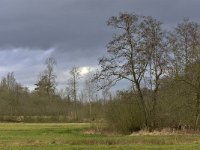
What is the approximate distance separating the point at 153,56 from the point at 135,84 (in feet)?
14.2

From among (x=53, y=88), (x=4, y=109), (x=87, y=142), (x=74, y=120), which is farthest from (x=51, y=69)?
(x=87, y=142)

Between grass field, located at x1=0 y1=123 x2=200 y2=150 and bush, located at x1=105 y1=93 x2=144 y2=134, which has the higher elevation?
bush, located at x1=105 y1=93 x2=144 y2=134

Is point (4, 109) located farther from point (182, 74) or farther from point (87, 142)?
point (87, 142)

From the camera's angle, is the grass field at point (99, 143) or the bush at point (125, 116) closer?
the grass field at point (99, 143)

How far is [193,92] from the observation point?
2066 inches

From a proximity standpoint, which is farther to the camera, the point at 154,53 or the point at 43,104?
the point at 43,104

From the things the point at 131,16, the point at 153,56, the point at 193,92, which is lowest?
the point at 193,92

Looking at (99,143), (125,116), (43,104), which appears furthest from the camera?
(43,104)

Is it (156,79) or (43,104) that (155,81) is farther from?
(43,104)

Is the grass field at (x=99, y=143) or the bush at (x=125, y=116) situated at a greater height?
the bush at (x=125, y=116)

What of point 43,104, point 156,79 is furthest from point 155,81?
point 43,104

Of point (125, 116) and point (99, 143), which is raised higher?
point (125, 116)

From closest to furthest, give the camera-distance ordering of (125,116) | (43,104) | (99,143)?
(99,143)
(125,116)
(43,104)

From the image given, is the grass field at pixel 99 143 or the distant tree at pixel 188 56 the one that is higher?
the distant tree at pixel 188 56
